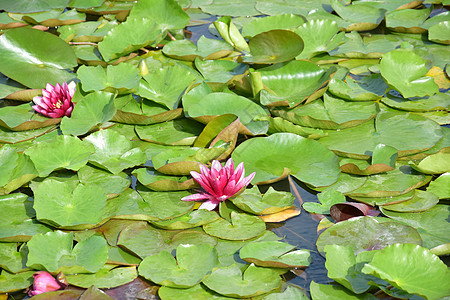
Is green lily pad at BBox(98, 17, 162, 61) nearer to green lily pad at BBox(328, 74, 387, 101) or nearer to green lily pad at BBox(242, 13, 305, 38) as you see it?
green lily pad at BBox(242, 13, 305, 38)

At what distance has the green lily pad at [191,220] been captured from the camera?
2498mm

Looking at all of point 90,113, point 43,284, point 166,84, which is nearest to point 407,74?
point 166,84

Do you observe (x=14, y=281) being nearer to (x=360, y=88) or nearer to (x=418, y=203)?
(x=418, y=203)

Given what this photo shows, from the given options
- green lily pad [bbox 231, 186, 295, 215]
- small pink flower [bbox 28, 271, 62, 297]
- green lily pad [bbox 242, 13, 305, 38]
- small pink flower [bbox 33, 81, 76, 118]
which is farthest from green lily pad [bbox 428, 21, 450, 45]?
small pink flower [bbox 28, 271, 62, 297]

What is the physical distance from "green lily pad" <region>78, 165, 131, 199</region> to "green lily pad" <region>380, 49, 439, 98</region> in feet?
6.51

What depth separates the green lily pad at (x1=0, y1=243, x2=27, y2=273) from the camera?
2.29 metres

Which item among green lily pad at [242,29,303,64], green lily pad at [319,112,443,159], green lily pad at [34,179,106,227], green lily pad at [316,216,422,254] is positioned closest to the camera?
green lily pad at [316,216,422,254]

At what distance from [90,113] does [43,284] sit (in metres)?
1.36

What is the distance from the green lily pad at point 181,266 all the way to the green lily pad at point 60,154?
2.73 ft

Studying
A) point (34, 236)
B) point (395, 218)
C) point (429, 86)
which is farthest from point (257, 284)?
point (429, 86)

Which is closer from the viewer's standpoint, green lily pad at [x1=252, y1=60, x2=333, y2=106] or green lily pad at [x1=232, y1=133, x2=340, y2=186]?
green lily pad at [x1=232, y1=133, x2=340, y2=186]

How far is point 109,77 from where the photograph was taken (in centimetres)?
354

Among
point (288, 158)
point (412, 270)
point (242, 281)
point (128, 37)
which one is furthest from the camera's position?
point (128, 37)

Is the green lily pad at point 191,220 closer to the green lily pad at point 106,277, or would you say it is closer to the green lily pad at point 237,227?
the green lily pad at point 237,227
